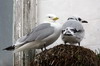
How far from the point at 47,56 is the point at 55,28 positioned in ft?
0.57

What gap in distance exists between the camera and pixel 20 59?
94.3 inches

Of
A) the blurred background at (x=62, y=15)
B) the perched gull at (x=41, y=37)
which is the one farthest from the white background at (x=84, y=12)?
the perched gull at (x=41, y=37)

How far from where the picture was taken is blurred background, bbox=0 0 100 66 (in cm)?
225

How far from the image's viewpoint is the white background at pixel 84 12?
7.36 feet

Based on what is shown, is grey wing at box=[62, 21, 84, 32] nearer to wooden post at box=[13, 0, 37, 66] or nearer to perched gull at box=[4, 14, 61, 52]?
perched gull at box=[4, 14, 61, 52]

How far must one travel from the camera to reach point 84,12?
7.54 ft

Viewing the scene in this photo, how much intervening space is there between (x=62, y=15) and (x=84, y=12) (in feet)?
0.48

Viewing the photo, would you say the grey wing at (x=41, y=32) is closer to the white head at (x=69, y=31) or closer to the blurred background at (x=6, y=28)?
the white head at (x=69, y=31)

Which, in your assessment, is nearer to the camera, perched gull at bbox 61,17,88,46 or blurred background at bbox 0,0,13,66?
perched gull at bbox 61,17,88,46

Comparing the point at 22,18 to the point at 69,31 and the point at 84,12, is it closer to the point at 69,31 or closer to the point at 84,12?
the point at 84,12

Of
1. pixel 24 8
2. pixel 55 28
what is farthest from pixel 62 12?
pixel 55 28

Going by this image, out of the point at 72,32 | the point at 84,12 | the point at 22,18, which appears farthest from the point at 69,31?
the point at 22,18

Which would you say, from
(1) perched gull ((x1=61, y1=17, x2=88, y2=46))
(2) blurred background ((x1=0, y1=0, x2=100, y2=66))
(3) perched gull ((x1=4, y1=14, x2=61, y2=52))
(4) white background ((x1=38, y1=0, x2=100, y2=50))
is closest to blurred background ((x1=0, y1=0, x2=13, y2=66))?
(2) blurred background ((x1=0, y1=0, x2=100, y2=66))

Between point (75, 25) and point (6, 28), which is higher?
point (75, 25)
